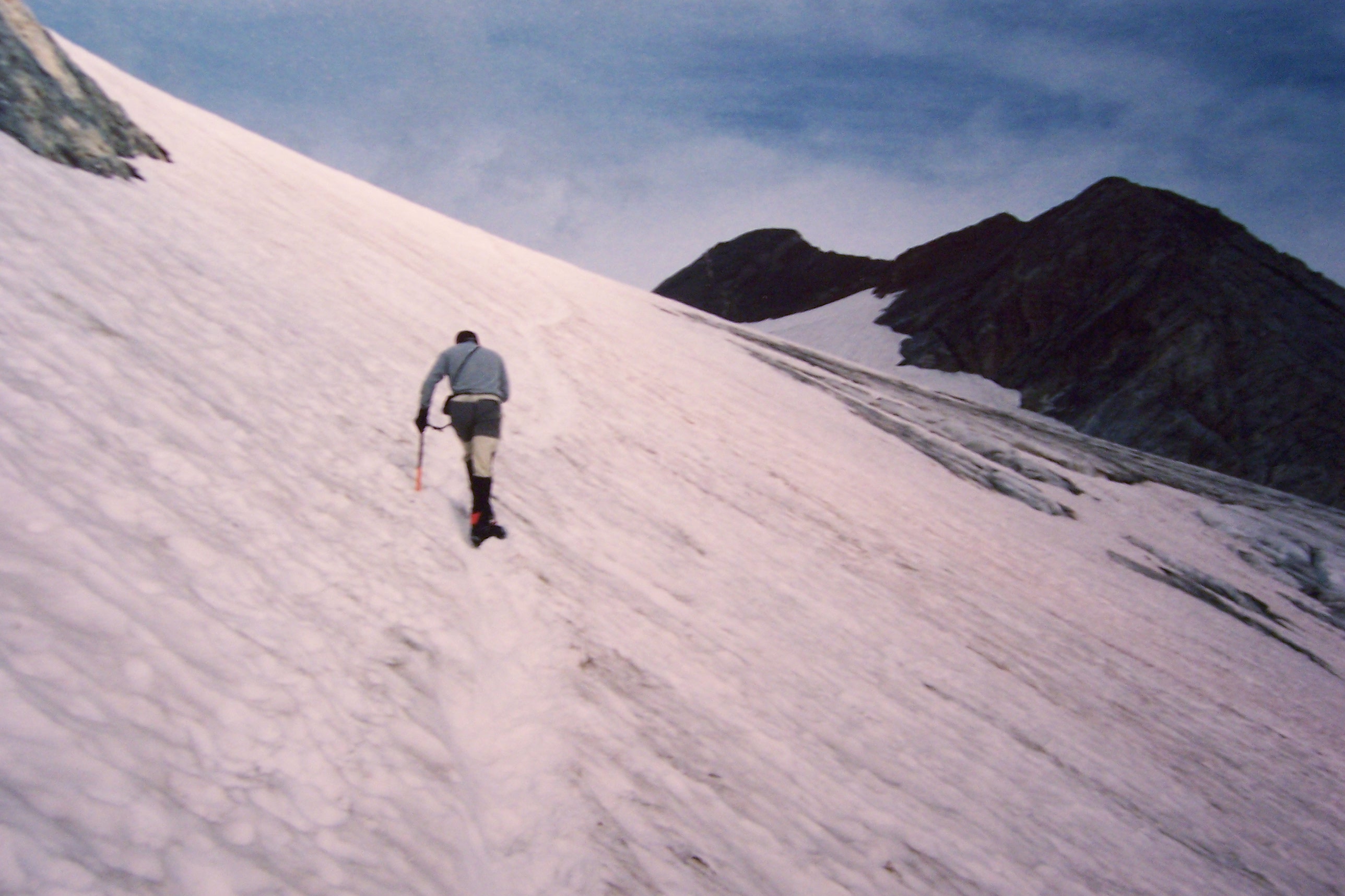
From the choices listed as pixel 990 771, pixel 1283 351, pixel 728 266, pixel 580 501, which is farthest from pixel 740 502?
pixel 728 266

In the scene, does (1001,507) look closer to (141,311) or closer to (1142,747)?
(1142,747)

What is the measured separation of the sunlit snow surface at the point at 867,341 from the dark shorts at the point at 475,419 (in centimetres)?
4039

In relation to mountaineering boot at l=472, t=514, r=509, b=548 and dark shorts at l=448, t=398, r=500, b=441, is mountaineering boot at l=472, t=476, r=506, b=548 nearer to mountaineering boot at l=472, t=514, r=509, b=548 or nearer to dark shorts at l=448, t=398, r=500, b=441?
mountaineering boot at l=472, t=514, r=509, b=548

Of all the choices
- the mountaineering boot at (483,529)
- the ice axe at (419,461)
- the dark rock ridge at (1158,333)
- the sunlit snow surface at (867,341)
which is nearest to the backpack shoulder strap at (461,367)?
the ice axe at (419,461)

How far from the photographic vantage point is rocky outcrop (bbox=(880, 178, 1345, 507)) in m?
42.0

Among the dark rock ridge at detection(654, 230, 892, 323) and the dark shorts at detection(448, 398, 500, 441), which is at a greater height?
the dark rock ridge at detection(654, 230, 892, 323)

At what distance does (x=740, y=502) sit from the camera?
35.7 feet

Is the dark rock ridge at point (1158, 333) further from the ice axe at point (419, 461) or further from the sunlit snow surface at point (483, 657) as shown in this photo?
the ice axe at point (419, 461)

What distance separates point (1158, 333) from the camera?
47.1 metres

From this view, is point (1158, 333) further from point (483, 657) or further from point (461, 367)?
point (483, 657)

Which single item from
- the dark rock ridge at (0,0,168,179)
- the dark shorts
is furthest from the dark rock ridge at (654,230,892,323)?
the dark shorts

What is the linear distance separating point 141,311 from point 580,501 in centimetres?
483

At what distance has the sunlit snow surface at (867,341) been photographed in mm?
50062

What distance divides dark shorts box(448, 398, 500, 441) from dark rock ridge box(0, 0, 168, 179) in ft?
24.0
